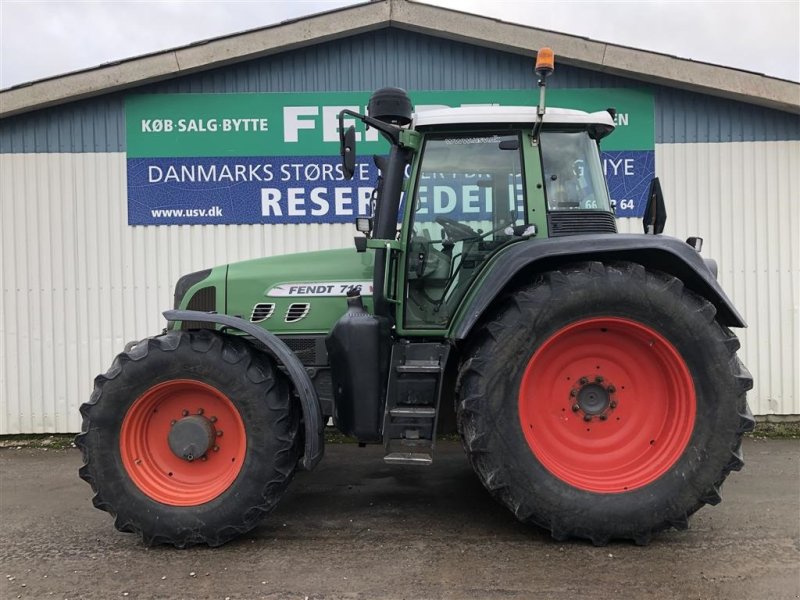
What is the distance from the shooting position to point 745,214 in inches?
234

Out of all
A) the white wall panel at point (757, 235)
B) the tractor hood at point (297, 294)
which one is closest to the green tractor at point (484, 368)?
the tractor hood at point (297, 294)

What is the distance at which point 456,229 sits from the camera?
11.5ft

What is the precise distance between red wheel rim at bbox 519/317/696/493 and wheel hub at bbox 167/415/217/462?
177 centimetres

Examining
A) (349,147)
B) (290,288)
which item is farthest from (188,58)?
(349,147)

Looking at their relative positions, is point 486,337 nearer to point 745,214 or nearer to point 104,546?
point 104,546

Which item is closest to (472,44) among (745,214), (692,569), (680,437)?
(745,214)

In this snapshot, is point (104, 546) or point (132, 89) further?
point (132, 89)

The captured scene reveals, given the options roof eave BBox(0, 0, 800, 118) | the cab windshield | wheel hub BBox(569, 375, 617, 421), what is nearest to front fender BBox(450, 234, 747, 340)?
the cab windshield

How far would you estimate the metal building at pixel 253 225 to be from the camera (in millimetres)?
5879

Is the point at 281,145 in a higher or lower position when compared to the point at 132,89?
lower

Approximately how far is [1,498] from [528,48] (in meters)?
5.83

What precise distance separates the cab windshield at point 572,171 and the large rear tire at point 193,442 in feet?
6.29

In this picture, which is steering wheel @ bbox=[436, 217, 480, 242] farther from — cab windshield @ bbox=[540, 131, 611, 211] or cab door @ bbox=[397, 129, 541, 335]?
cab windshield @ bbox=[540, 131, 611, 211]

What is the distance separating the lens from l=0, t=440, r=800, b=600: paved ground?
9.05 feet
